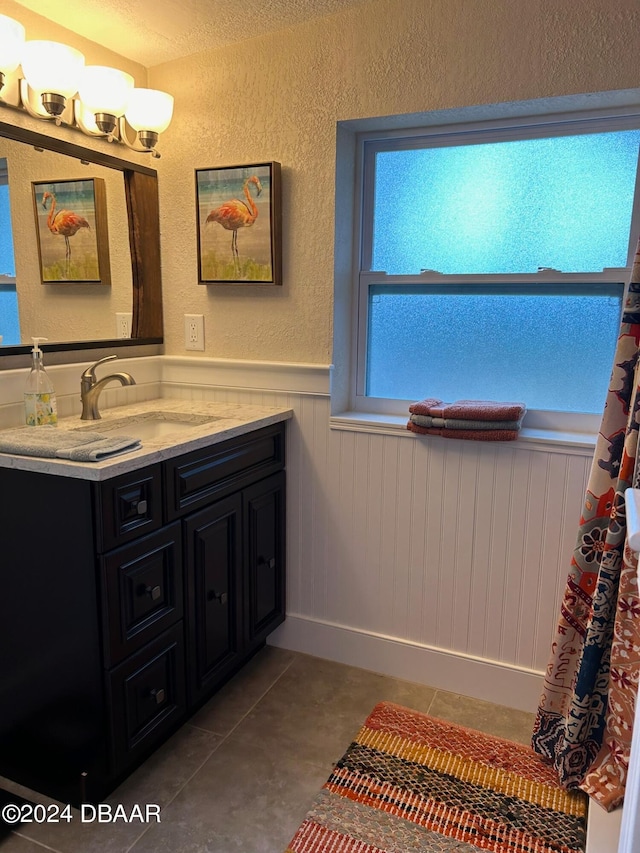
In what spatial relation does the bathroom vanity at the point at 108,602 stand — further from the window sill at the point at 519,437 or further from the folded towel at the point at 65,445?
the window sill at the point at 519,437

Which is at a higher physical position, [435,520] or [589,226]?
[589,226]

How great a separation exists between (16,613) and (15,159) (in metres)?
1.23

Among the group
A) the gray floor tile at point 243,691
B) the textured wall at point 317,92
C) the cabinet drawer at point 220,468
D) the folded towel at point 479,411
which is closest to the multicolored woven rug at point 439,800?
the gray floor tile at point 243,691

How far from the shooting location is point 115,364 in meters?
2.13

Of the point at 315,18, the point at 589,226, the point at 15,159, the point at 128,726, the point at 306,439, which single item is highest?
the point at 315,18

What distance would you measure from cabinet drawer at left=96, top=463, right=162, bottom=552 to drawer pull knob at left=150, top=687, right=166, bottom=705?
1.45 feet

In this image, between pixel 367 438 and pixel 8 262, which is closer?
pixel 8 262

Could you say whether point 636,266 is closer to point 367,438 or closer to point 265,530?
point 367,438

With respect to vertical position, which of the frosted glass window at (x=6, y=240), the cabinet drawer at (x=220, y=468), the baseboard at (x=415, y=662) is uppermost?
the frosted glass window at (x=6, y=240)

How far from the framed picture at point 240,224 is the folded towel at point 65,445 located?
0.83 meters

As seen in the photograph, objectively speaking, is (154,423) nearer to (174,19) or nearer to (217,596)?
(217,596)

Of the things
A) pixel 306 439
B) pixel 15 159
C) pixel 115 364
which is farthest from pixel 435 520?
pixel 15 159

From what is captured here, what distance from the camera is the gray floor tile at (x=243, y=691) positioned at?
6.20ft

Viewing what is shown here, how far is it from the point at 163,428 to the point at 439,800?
133 centimetres
